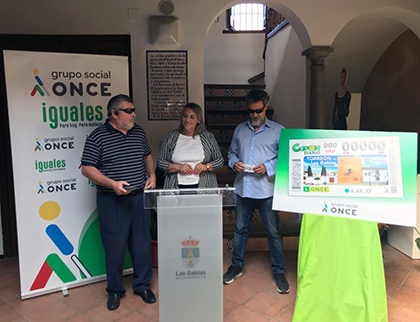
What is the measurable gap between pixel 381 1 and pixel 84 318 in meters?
3.78

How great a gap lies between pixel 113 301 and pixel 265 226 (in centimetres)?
121

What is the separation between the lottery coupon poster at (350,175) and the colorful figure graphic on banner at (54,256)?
1622 millimetres

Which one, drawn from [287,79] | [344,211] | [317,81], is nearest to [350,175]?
[344,211]

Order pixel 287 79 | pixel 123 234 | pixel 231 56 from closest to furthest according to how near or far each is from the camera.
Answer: pixel 123 234, pixel 287 79, pixel 231 56

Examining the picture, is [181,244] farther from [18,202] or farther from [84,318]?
[18,202]

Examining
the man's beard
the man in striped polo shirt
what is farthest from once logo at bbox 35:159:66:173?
the man's beard

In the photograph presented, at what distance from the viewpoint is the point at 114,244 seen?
2.40 metres

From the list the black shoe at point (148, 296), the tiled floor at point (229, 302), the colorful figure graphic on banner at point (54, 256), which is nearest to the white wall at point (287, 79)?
the tiled floor at point (229, 302)

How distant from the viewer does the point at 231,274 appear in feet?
9.04

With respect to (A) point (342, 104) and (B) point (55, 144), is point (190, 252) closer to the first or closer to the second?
(B) point (55, 144)

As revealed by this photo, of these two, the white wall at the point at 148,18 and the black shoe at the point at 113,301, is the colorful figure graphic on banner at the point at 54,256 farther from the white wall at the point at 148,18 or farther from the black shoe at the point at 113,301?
the white wall at the point at 148,18

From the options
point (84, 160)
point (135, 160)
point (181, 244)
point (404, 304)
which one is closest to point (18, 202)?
point (84, 160)

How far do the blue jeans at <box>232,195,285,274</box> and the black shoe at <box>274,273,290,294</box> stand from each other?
0.04m

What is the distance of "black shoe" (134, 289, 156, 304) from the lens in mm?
2428
